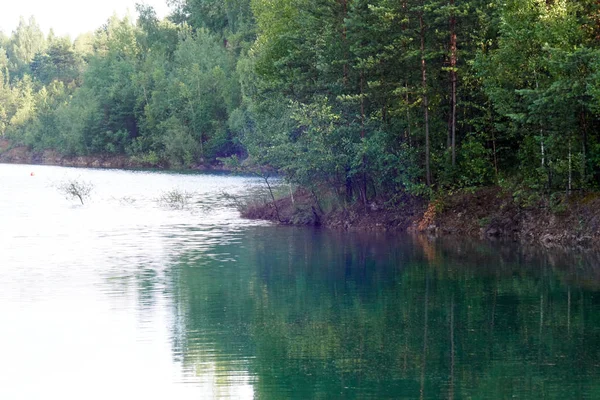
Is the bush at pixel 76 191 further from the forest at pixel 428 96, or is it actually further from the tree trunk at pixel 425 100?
the tree trunk at pixel 425 100

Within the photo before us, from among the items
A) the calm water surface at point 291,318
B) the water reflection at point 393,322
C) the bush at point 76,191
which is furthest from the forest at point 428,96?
the bush at point 76,191

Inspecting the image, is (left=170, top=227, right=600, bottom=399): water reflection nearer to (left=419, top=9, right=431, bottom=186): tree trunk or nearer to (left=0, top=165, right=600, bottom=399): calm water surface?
(left=0, top=165, right=600, bottom=399): calm water surface

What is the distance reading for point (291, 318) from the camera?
20219 millimetres

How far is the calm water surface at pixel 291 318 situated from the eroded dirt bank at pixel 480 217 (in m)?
1.72

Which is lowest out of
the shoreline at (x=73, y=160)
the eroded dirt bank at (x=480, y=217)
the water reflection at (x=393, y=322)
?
the water reflection at (x=393, y=322)

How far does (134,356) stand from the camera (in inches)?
651

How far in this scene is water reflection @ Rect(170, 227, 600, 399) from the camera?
14.8 meters

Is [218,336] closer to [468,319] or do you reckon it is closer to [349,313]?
[349,313]

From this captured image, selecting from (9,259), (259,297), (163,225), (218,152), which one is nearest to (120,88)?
(218,152)

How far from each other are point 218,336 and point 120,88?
337ft

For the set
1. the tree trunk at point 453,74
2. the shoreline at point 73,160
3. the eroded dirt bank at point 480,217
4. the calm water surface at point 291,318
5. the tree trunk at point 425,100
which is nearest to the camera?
the calm water surface at point 291,318

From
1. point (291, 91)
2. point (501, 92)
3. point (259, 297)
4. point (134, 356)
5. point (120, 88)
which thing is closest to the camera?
point (134, 356)

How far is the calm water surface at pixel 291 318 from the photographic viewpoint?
14734 mm

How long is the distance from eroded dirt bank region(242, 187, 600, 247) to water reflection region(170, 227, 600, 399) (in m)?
2.10
